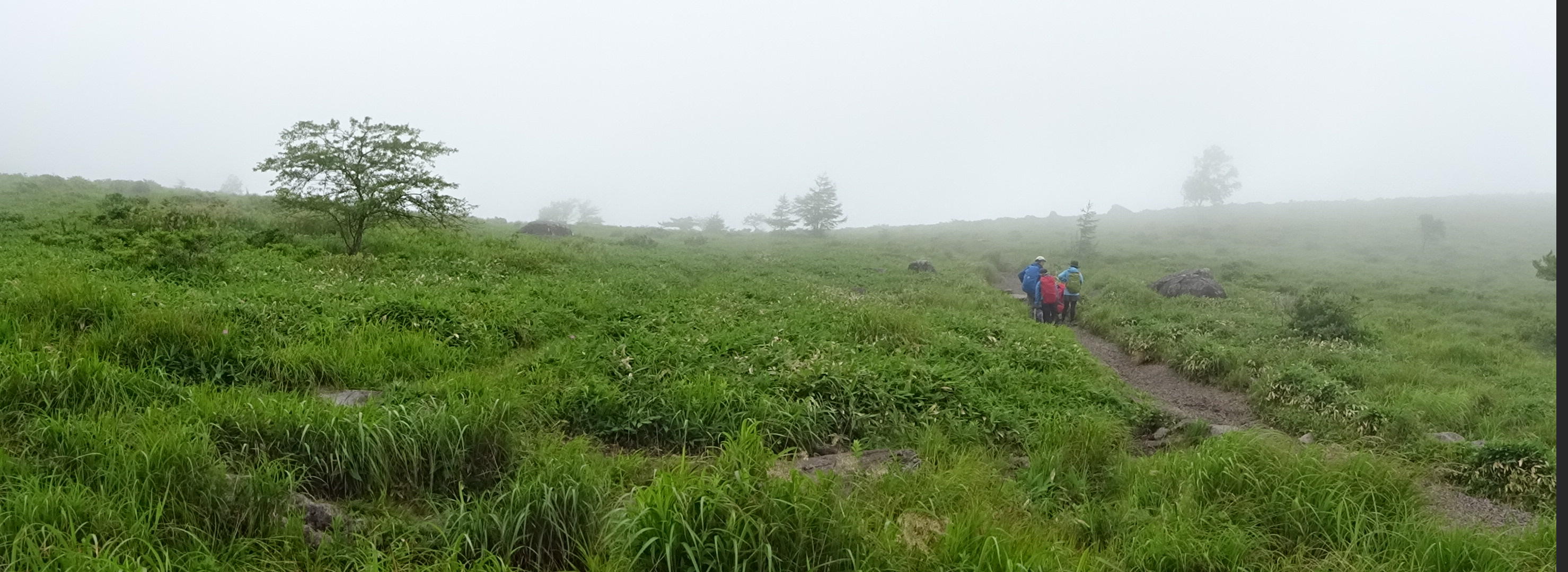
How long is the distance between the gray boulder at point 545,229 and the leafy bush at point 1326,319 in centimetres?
3467

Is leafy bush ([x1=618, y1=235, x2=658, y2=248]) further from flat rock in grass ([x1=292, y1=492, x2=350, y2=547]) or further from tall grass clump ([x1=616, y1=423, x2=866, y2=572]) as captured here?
tall grass clump ([x1=616, y1=423, x2=866, y2=572])

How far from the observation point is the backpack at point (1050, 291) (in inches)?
625

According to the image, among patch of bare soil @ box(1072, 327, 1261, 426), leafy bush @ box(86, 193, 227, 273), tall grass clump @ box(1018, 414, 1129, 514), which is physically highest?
leafy bush @ box(86, 193, 227, 273)

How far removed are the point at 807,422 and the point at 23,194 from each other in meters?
32.5

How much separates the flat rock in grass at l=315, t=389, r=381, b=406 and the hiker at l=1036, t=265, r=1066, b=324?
1382 cm

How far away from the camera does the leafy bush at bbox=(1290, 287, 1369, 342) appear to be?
13000 mm

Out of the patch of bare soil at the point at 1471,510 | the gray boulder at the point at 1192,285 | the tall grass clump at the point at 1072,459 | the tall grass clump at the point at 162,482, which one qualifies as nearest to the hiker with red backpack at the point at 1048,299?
the gray boulder at the point at 1192,285

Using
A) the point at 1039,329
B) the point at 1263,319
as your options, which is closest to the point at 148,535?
the point at 1039,329

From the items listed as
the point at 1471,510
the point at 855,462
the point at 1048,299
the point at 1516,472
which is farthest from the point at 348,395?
the point at 1048,299

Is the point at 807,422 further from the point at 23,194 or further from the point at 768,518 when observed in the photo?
the point at 23,194

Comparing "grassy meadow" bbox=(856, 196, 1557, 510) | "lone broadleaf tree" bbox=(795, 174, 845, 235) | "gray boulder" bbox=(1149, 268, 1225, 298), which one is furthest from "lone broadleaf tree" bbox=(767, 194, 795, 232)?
"gray boulder" bbox=(1149, 268, 1225, 298)

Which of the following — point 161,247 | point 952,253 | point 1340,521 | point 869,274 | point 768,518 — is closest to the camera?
point 768,518

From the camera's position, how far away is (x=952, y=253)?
42.3 meters

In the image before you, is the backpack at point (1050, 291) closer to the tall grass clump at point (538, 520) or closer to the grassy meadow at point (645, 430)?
the grassy meadow at point (645, 430)
